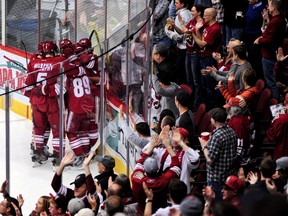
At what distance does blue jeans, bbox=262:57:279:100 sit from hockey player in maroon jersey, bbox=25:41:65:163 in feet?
6.72

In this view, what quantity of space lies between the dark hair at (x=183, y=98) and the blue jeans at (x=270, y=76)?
1035 millimetres

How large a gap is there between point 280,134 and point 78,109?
2823 millimetres

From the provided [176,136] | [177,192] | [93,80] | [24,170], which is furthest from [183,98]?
[24,170]

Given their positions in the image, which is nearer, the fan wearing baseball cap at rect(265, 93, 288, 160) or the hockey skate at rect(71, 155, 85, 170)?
the fan wearing baseball cap at rect(265, 93, 288, 160)

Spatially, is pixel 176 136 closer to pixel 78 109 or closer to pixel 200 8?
pixel 200 8

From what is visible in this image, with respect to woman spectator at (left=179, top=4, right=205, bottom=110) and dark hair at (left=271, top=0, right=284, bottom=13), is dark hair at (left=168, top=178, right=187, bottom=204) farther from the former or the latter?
woman spectator at (left=179, top=4, right=205, bottom=110)

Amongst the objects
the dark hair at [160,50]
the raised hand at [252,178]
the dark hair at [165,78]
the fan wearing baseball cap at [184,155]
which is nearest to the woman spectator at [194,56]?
the dark hair at [160,50]

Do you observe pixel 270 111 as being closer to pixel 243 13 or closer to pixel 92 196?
pixel 243 13

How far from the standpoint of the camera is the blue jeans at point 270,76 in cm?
951

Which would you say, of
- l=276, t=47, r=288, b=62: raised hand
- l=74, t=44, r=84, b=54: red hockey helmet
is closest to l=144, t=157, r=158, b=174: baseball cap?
l=276, t=47, r=288, b=62: raised hand

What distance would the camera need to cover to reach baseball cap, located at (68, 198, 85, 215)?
26.8ft

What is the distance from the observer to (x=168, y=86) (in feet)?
31.9

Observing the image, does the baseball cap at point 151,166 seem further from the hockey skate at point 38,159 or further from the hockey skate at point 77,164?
the hockey skate at point 38,159

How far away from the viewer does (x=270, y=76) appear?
9.57 metres
